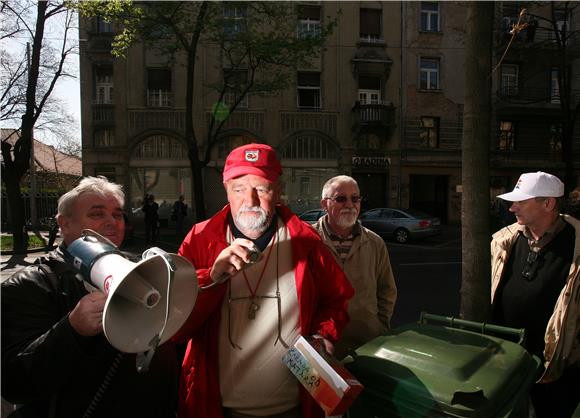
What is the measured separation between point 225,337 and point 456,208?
914 inches

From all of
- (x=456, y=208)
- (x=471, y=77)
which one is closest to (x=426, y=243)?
(x=456, y=208)

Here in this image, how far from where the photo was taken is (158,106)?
2133 cm

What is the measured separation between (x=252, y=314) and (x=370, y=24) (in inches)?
968

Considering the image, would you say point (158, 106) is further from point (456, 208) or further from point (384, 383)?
point (384, 383)

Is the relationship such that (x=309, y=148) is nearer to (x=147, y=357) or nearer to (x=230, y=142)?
(x=230, y=142)

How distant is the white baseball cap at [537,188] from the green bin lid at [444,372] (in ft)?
3.28

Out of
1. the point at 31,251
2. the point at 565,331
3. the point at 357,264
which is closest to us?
the point at 565,331

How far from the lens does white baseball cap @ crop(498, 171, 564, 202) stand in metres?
2.61

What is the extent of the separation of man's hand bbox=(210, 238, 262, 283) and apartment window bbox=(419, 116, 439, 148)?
2344 cm

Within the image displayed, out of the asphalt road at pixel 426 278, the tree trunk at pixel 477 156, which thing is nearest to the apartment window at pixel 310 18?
the asphalt road at pixel 426 278

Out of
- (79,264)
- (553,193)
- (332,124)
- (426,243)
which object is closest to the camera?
(79,264)

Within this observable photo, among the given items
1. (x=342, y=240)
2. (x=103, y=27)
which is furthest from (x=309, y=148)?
(x=342, y=240)

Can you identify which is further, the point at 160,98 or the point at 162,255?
the point at 160,98

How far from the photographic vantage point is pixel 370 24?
76.6 ft
